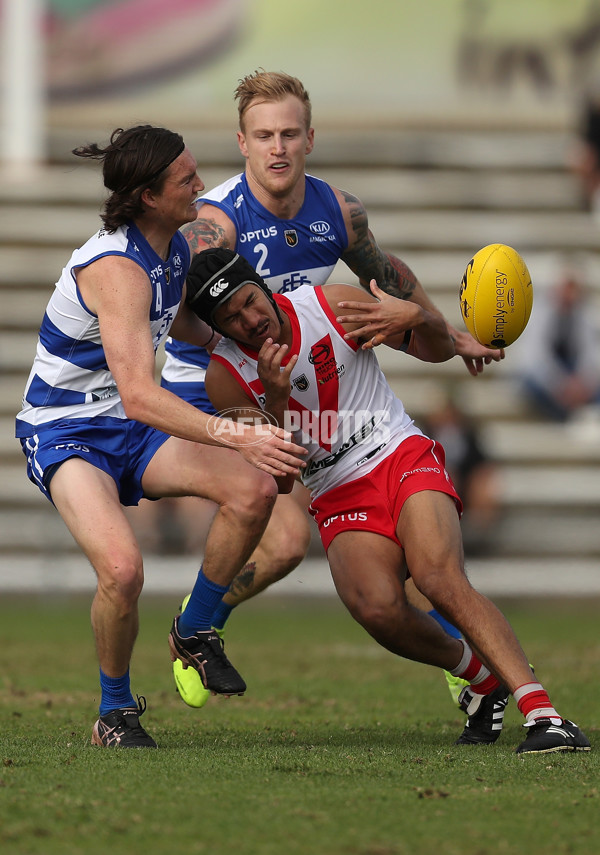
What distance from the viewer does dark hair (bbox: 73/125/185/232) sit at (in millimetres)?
5555

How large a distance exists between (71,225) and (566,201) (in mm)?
7120

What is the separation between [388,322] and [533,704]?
1.73m

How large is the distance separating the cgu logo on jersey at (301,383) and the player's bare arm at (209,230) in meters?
0.81

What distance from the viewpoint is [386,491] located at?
5953mm

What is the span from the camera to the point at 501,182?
64.3ft

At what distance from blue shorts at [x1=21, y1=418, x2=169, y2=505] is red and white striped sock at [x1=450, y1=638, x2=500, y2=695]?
165cm

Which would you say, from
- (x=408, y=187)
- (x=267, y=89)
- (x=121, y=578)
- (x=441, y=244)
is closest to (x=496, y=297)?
(x=267, y=89)

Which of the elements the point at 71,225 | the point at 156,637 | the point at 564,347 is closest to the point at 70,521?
the point at 156,637

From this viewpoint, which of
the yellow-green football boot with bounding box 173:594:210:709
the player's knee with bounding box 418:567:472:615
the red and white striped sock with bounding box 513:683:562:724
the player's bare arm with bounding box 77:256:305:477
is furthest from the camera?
the yellow-green football boot with bounding box 173:594:210:709

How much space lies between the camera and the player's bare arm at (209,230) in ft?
20.7

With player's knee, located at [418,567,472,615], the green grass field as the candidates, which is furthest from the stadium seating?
player's knee, located at [418,567,472,615]

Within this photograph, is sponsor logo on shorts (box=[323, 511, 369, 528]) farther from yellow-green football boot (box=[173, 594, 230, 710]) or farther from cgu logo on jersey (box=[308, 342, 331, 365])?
yellow-green football boot (box=[173, 594, 230, 710])

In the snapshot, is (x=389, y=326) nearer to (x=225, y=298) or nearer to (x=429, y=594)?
(x=225, y=298)

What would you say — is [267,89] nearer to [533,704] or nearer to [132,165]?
[132,165]
